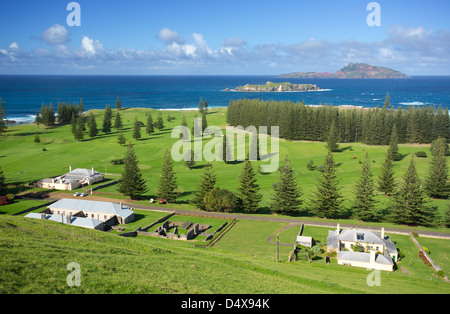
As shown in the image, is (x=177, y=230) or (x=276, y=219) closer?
(x=177, y=230)

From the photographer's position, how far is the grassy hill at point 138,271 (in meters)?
14.4

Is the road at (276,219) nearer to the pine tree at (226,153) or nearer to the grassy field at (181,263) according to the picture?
the grassy field at (181,263)

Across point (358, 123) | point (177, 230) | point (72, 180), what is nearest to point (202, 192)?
point (177, 230)

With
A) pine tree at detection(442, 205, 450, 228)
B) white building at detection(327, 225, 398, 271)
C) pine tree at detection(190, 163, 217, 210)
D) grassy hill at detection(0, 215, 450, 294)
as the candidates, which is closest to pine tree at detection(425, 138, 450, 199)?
pine tree at detection(442, 205, 450, 228)

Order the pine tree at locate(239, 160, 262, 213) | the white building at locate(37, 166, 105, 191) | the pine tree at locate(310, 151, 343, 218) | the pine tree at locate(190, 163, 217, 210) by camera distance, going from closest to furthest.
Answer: the pine tree at locate(310, 151, 343, 218) → the pine tree at locate(239, 160, 262, 213) → the pine tree at locate(190, 163, 217, 210) → the white building at locate(37, 166, 105, 191)

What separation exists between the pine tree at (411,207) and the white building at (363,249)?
9.47 metres

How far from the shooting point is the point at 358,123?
323 ft

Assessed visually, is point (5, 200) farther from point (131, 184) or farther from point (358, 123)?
point (358, 123)

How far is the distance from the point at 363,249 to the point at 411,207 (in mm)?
13573

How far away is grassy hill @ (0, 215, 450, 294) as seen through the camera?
566 inches

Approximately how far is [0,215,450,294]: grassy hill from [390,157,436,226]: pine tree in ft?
49.8

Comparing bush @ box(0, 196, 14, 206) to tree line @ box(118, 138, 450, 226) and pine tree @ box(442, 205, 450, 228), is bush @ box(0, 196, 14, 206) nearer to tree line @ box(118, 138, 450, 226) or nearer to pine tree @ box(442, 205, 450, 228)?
tree line @ box(118, 138, 450, 226)

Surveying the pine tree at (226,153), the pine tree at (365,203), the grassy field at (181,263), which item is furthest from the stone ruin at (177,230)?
the pine tree at (226,153)

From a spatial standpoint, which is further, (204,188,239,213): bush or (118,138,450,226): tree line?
(204,188,239,213): bush
